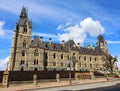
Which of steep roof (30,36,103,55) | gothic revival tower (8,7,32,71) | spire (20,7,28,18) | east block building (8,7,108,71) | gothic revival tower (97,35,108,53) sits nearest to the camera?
gothic revival tower (8,7,32,71)

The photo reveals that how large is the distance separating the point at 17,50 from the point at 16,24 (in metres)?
11.8

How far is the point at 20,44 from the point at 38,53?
25.2 ft

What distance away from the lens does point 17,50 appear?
55.2m

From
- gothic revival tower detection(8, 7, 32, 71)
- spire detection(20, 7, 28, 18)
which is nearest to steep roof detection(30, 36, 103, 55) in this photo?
gothic revival tower detection(8, 7, 32, 71)

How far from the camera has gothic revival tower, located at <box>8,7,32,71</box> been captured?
54625mm

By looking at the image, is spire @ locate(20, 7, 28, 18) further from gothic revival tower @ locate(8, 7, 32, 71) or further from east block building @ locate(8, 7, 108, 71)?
gothic revival tower @ locate(8, 7, 32, 71)

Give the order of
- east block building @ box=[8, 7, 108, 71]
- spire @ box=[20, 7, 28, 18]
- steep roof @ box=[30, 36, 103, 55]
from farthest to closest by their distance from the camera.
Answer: spire @ box=[20, 7, 28, 18] → steep roof @ box=[30, 36, 103, 55] → east block building @ box=[8, 7, 108, 71]

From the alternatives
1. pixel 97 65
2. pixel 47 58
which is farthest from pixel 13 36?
pixel 97 65

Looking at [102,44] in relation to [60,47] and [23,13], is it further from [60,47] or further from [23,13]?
[23,13]

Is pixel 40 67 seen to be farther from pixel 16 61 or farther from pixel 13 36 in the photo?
pixel 13 36

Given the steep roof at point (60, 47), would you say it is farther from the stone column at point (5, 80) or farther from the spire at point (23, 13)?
the stone column at point (5, 80)

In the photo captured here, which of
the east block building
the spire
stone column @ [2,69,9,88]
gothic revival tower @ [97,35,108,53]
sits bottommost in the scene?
stone column @ [2,69,9,88]

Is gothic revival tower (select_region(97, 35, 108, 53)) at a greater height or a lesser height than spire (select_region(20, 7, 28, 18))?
lesser

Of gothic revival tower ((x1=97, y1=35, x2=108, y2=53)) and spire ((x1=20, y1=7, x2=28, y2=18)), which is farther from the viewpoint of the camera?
gothic revival tower ((x1=97, y1=35, x2=108, y2=53))
